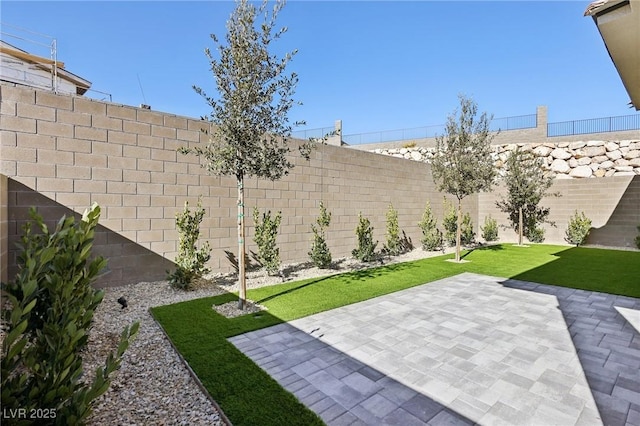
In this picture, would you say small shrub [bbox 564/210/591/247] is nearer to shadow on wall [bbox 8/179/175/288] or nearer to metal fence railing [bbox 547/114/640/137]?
metal fence railing [bbox 547/114/640/137]

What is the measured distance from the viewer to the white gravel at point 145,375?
2.35 m

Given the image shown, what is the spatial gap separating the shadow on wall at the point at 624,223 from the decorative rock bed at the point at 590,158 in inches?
62.9

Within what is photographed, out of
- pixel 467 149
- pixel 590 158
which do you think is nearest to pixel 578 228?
pixel 590 158

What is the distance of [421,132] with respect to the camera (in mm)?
20266

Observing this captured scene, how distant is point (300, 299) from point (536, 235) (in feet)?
43.0

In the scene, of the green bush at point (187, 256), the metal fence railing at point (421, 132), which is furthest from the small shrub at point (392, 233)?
the green bush at point (187, 256)

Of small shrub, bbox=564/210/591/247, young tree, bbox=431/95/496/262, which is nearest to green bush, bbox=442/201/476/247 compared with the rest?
small shrub, bbox=564/210/591/247

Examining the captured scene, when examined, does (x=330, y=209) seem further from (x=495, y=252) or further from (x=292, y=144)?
(x=495, y=252)

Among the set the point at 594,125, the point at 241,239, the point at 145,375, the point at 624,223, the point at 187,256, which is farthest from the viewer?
the point at 594,125

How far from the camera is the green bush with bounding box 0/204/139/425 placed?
136cm

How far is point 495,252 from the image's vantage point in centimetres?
1113

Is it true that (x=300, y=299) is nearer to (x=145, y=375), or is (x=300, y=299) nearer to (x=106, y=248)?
(x=145, y=375)

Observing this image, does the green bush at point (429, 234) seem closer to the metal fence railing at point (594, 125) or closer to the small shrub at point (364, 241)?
the small shrub at point (364, 241)

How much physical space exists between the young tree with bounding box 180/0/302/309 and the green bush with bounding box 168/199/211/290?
1.64 m
